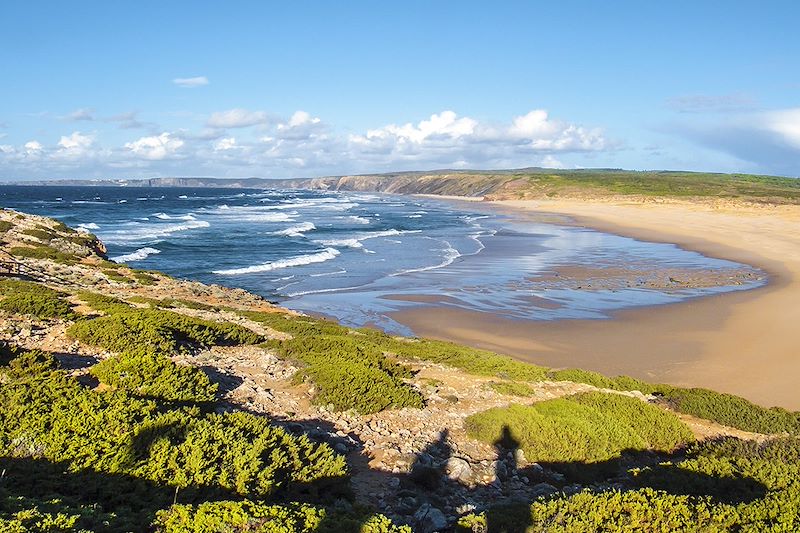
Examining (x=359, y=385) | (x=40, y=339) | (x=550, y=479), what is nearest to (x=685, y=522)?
(x=550, y=479)

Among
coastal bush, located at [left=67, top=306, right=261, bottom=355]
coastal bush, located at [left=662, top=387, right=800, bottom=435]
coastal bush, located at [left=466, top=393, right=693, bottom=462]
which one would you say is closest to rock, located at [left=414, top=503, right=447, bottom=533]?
coastal bush, located at [left=466, top=393, right=693, bottom=462]

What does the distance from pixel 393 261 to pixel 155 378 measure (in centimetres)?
3059

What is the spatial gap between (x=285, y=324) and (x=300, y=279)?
16225 millimetres

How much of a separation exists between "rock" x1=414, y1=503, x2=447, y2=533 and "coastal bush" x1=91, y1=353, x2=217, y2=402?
3953 millimetres

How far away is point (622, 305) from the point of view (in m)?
24.7

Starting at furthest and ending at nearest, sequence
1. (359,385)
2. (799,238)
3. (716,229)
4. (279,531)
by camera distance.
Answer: (716,229) < (799,238) < (359,385) < (279,531)

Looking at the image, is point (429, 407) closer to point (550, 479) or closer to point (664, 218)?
point (550, 479)

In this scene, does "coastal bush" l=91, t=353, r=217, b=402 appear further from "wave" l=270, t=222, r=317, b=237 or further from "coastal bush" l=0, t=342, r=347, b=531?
"wave" l=270, t=222, r=317, b=237

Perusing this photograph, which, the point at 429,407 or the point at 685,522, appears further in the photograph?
the point at 429,407

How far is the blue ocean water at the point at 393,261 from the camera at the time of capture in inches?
1003

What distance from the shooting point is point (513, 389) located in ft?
38.4

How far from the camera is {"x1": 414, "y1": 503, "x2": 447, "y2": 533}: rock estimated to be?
6152 millimetres

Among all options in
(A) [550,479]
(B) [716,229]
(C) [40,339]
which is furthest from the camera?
(B) [716,229]

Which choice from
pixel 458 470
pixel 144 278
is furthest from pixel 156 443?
pixel 144 278
